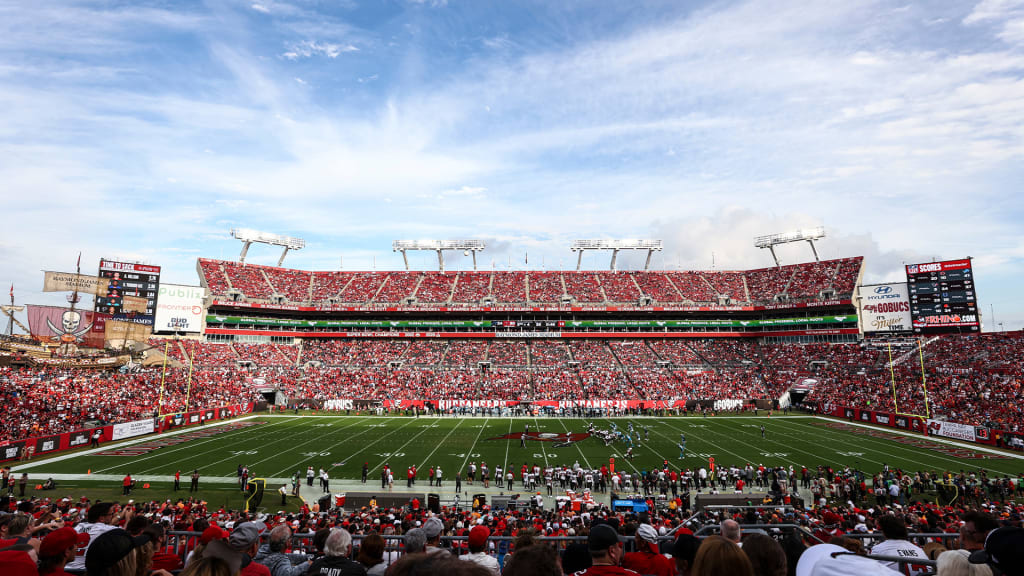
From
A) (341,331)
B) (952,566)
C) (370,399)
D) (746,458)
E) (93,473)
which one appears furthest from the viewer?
(341,331)

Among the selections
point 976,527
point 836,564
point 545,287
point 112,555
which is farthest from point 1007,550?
→ point 545,287

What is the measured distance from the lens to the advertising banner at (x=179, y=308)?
55375 mm

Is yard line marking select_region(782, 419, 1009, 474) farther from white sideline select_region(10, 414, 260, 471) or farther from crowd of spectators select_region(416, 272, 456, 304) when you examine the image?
crowd of spectators select_region(416, 272, 456, 304)

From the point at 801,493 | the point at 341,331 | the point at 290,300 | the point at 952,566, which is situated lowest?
the point at 801,493

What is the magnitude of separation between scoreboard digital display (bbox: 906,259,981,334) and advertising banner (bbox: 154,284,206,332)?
253ft

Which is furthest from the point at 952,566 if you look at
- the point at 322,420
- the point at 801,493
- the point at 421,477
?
the point at 322,420

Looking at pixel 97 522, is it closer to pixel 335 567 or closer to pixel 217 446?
pixel 335 567

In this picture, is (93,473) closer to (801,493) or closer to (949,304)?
(801,493)

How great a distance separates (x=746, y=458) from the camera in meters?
25.5

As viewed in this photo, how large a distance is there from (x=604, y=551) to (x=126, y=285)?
63585mm

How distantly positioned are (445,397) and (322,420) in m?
11.2

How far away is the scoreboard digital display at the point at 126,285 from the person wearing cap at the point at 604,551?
58552mm

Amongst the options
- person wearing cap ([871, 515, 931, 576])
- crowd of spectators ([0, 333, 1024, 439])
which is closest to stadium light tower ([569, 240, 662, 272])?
crowd of spectators ([0, 333, 1024, 439])

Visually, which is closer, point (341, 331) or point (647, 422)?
point (647, 422)
